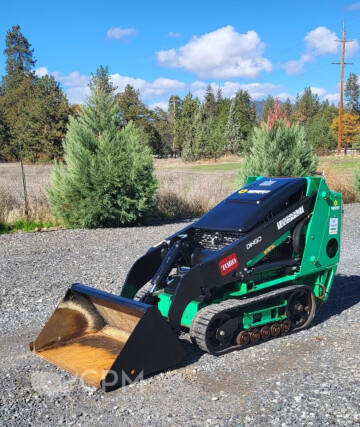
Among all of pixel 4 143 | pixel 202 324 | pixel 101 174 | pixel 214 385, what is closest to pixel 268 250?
pixel 202 324

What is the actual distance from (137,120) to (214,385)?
4330 centimetres

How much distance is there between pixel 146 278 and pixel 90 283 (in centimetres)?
248

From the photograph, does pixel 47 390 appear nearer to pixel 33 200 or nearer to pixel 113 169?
pixel 113 169

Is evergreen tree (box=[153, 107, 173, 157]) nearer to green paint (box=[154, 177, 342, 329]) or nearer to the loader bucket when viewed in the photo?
green paint (box=[154, 177, 342, 329])

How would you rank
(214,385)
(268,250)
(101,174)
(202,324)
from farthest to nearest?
(101,174)
(268,250)
(202,324)
(214,385)

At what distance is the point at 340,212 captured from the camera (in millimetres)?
6102

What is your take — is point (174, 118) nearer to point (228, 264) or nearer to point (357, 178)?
point (357, 178)

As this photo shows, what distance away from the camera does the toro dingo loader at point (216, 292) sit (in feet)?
14.6

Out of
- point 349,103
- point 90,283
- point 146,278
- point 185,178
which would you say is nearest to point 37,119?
point 185,178

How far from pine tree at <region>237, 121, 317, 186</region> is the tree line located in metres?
0.78

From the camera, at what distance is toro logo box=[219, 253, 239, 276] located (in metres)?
4.92

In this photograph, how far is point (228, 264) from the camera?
195 inches

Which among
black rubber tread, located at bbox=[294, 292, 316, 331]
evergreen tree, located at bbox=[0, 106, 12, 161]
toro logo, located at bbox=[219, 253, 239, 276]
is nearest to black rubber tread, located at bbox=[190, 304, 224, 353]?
toro logo, located at bbox=[219, 253, 239, 276]

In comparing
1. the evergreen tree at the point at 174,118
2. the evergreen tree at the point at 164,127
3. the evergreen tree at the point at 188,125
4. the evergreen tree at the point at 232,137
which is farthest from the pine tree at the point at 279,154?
the evergreen tree at the point at 174,118
